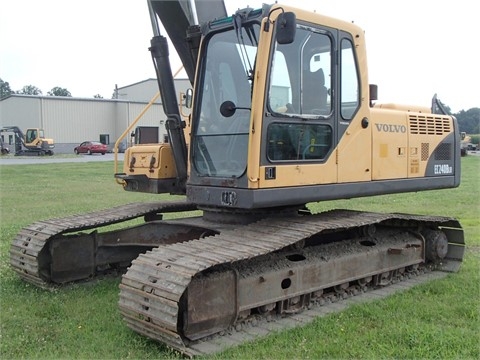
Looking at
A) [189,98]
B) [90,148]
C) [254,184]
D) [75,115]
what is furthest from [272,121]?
[75,115]

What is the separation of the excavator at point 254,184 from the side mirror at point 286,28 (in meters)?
0.02

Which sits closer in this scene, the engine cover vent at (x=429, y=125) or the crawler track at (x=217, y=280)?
the crawler track at (x=217, y=280)

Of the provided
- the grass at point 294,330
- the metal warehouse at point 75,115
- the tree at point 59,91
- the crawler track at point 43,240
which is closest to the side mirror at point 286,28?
the grass at point 294,330

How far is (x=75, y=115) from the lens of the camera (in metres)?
56.3

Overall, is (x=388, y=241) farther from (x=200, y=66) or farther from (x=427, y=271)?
(x=200, y=66)

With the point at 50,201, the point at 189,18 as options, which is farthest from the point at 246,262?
the point at 50,201

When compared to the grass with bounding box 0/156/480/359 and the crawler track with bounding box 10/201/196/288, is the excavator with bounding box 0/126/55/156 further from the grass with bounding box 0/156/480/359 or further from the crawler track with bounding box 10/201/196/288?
the crawler track with bounding box 10/201/196/288

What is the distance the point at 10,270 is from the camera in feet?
24.3

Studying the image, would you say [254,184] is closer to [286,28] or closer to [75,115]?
[286,28]

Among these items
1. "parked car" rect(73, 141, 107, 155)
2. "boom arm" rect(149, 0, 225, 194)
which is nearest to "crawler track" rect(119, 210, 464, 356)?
"boom arm" rect(149, 0, 225, 194)

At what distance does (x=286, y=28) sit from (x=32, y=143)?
46926 mm

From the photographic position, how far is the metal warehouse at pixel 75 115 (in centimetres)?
5406

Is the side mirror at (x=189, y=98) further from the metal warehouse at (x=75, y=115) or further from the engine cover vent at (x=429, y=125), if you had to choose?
the metal warehouse at (x=75, y=115)

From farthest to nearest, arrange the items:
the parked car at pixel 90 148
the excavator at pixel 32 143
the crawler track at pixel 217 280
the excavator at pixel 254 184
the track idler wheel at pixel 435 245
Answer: the parked car at pixel 90 148, the excavator at pixel 32 143, the track idler wheel at pixel 435 245, the excavator at pixel 254 184, the crawler track at pixel 217 280
